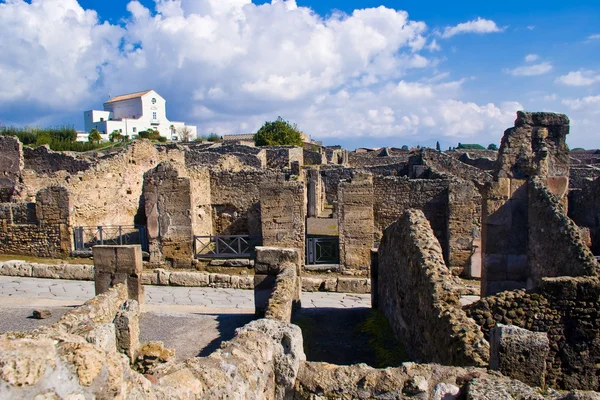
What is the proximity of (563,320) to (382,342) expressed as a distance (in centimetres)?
279

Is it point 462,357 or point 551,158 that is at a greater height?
point 551,158

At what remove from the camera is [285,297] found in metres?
7.32

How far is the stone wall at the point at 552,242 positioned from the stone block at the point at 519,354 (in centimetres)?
296

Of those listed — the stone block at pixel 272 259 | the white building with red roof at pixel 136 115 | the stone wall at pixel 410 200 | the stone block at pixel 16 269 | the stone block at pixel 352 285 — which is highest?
the white building with red roof at pixel 136 115

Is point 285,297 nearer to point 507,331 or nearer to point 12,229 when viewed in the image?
point 507,331

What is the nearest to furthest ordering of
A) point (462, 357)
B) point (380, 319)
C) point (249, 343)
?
1. point (249, 343)
2. point (462, 357)
3. point (380, 319)

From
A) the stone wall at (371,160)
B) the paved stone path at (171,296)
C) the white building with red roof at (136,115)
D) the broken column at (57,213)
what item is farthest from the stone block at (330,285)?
the white building with red roof at (136,115)

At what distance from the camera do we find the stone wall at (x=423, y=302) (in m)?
4.79

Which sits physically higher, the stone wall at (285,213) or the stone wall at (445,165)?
the stone wall at (445,165)

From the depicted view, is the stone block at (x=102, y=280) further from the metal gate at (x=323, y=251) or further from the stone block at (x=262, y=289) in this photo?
the metal gate at (x=323, y=251)

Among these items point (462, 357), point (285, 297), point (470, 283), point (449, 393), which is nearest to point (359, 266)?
point (470, 283)

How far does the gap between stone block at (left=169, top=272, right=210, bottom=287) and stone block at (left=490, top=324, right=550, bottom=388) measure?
31.3ft

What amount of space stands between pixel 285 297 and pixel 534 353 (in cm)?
392

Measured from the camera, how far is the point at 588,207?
15.4 m
